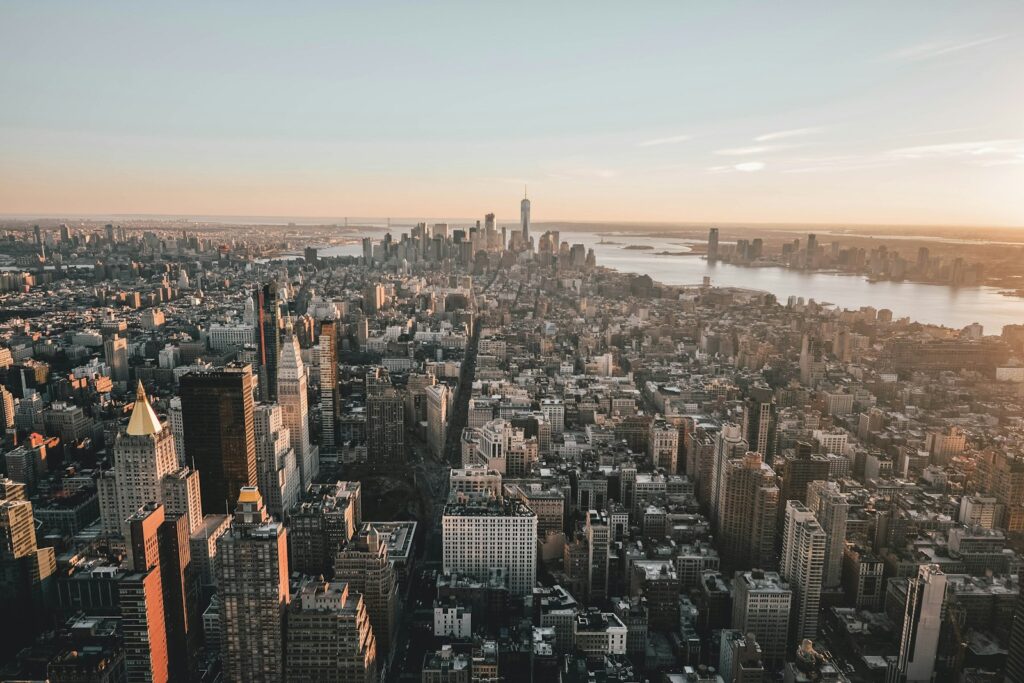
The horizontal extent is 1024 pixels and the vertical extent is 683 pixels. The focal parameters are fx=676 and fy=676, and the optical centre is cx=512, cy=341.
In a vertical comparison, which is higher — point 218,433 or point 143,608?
point 218,433

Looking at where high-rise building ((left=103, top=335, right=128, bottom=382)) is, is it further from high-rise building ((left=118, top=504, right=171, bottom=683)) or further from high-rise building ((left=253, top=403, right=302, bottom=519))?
high-rise building ((left=118, top=504, right=171, bottom=683))

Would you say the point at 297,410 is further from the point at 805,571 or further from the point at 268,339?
the point at 805,571

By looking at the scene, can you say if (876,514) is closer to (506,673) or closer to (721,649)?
(721,649)

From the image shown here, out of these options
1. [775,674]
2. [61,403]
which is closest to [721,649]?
[775,674]

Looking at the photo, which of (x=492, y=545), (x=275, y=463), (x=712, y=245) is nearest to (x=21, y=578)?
(x=275, y=463)

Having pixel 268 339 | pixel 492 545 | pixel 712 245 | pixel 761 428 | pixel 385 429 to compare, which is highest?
pixel 712 245

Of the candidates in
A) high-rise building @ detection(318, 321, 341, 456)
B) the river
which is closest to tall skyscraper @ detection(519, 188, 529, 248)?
the river
